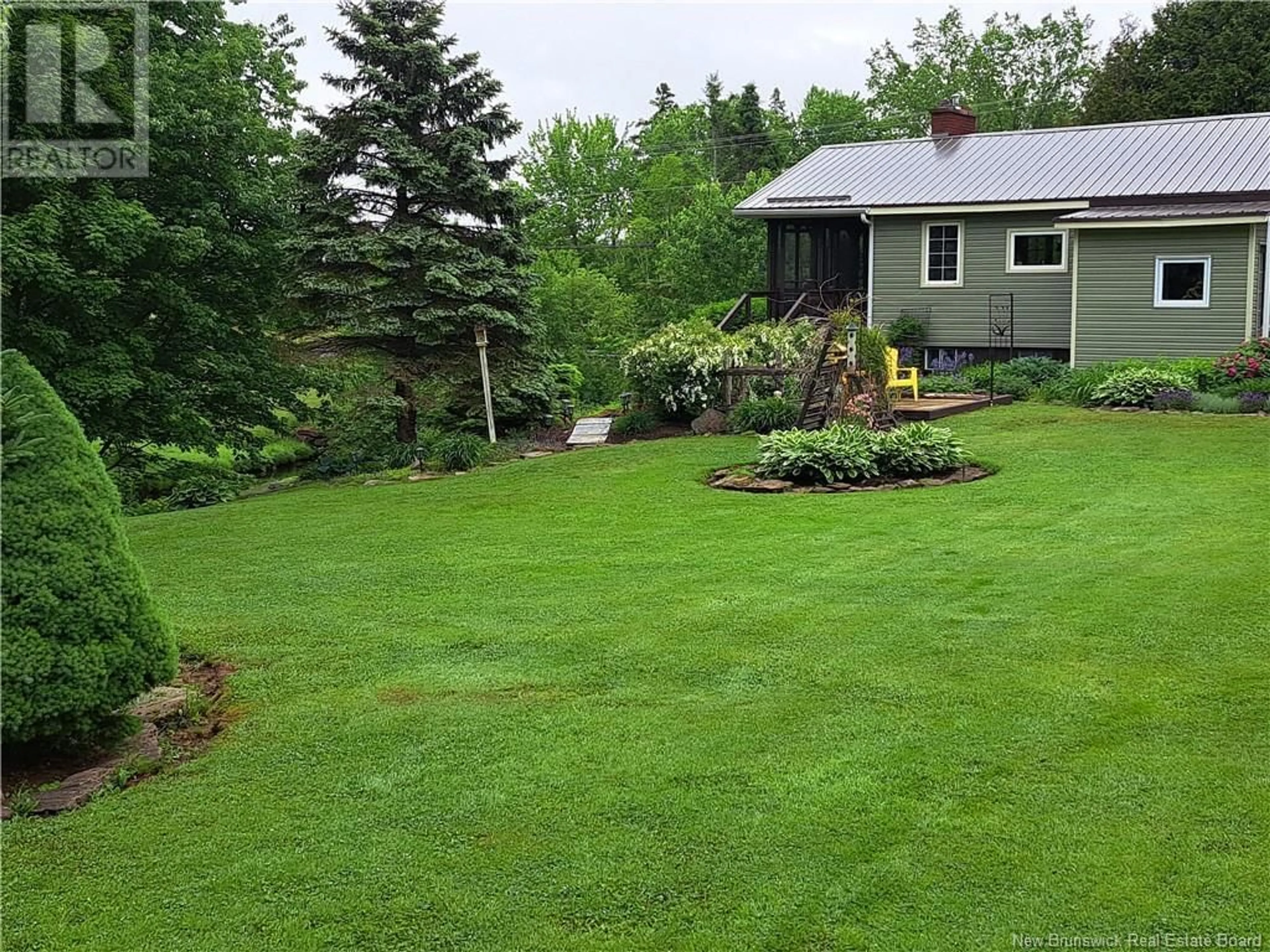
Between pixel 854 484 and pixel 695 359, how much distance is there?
5.55 m

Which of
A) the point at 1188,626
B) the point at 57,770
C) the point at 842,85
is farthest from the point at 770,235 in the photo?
the point at 842,85

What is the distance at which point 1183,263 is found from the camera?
61.3 feet

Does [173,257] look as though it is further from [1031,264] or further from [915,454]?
[1031,264]

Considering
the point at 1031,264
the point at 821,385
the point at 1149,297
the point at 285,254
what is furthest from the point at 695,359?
the point at 1031,264

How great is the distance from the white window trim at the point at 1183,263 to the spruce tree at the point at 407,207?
998 cm

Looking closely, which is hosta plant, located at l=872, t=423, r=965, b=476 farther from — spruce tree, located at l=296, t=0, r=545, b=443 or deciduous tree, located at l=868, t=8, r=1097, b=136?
deciduous tree, located at l=868, t=8, r=1097, b=136

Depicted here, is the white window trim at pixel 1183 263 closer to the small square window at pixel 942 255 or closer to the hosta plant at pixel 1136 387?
the hosta plant at pixel 1136 387

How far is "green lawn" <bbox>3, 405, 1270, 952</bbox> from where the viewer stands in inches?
141

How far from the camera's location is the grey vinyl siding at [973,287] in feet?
68.9

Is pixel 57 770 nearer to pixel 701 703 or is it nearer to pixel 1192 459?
pixel 701 703

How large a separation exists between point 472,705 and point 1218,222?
54.0 ft

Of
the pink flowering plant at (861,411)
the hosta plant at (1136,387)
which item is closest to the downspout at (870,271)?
the hosta plant at (1136,387)

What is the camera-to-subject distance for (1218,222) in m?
17.9

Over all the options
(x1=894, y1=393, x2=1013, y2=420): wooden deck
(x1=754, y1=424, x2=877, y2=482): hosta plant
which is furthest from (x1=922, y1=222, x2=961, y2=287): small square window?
(x1=754, y1=424, x2=877, y2=482): hosta plant
